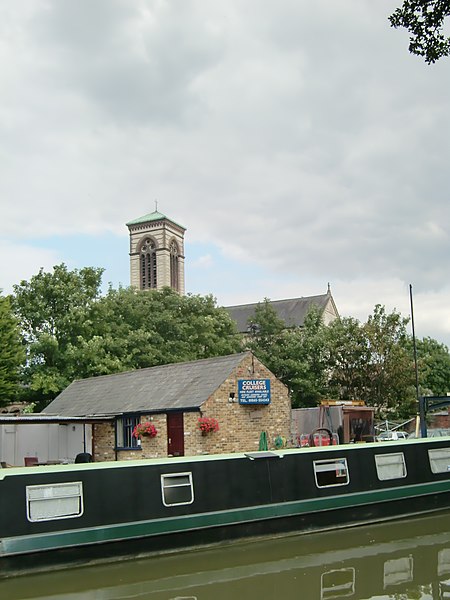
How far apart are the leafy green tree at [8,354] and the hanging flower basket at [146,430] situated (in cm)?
1117

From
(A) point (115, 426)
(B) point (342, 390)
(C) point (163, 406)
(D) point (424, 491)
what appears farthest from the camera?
(B) point (342, 390)

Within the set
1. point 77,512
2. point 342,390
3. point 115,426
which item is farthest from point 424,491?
point 342,390

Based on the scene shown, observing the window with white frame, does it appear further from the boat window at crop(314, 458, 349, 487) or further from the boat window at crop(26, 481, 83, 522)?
the boat window at crop(26, 481, 83, 522)

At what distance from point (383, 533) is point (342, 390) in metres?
23.3

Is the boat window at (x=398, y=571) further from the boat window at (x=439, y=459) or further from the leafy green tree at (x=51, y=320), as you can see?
the leafy green tree at (x=51, y=320)

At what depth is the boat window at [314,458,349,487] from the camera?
12.4m

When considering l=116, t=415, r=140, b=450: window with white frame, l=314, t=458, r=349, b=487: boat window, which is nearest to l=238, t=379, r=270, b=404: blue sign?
l=116, t=415, r=140, b=450: window with white frame

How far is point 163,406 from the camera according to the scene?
1995cm

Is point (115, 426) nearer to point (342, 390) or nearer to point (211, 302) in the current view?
point (342, 390)

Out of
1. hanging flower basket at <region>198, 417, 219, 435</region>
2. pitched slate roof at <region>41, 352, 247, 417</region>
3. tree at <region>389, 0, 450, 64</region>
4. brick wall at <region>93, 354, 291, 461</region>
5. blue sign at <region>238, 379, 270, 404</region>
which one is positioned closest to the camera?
tree at <region>389, 0, 450, 64</region>

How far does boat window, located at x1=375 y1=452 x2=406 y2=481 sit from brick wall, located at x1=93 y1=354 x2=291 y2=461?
6.76 meters

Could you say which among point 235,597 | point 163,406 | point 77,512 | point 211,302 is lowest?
point 235,597

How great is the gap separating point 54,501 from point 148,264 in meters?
70.5

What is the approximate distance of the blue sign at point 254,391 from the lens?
20.2 meters
